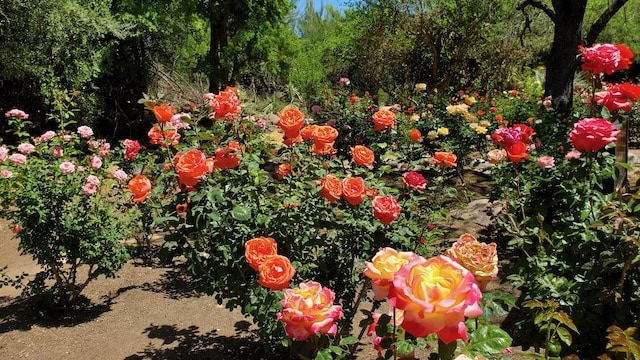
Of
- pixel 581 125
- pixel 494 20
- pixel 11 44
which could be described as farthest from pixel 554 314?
pixel 494 20

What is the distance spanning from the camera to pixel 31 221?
10.8 ft

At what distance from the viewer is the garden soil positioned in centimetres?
291

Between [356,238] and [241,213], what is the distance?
0.58 meters

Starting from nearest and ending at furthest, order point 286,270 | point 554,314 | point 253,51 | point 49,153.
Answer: point 554,314 → point 286,270 → point 49,153 → point 253,51

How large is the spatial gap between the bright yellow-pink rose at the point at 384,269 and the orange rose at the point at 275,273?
484mm

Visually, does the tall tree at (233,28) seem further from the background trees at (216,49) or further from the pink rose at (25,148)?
the pink rose at (25,148)

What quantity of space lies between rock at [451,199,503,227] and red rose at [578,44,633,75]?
261cm

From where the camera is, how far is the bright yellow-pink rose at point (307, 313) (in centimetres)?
104

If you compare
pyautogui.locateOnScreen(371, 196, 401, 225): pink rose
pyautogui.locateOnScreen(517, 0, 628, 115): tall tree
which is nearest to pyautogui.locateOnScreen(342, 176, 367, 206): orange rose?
pyautogui.locateOnScreen(371, 196, 401, 225): pink rose

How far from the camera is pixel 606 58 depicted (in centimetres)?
214

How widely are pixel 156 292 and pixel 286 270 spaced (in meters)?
2.95

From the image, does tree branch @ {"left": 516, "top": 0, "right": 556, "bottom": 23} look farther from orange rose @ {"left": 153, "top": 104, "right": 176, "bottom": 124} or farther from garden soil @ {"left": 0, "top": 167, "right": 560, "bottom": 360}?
orange rose @ {"left": 153, "top": 104, "right": 176, "bottom": 124}

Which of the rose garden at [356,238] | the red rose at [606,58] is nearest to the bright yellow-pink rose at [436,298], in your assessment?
the rose garden at [356,238]

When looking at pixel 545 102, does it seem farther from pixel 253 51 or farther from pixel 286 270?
pixel 253 51
